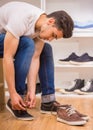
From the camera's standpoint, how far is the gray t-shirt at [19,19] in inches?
59.5

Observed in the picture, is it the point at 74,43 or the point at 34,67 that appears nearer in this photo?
the point at 34,67

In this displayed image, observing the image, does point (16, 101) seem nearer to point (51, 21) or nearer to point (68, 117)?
point (68, 117)

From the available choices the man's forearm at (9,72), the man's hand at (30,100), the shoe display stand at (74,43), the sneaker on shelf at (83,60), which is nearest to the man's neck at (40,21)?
the man's forearm at (9,72)

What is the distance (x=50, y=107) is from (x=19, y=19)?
0.58m

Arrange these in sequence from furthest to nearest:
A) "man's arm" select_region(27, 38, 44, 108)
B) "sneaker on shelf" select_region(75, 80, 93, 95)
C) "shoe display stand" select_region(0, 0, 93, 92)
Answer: "shoe display stand" select_region(0, 0, 93, 92), "sneaker on shelf" select_region(75, 80, 93, 95), "man's arm" select_region(27, 38, 44, 108)

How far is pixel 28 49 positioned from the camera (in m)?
1.57

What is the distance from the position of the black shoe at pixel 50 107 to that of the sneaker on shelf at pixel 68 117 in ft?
0.27

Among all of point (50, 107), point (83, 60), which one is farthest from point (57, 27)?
point (83, 60)

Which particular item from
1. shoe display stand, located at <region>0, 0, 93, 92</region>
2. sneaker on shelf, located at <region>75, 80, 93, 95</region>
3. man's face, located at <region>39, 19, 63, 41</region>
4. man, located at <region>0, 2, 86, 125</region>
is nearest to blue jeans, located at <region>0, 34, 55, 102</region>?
man, located at <region>0, 2, 86, 125</region>

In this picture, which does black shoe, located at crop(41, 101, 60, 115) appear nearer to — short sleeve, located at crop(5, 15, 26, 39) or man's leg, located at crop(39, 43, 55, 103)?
man's leg, located at crop(39, 43, 55, 103)

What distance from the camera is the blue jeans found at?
1.57 meters

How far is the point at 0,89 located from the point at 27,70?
1.50 ft

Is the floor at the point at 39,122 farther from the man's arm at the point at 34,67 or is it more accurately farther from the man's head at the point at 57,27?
the man's head at the point at 57,27

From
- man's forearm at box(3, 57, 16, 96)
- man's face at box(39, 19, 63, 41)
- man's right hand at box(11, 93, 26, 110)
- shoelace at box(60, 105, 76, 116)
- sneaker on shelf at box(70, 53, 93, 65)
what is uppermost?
man's face at box(39, 19, 63, 41)
